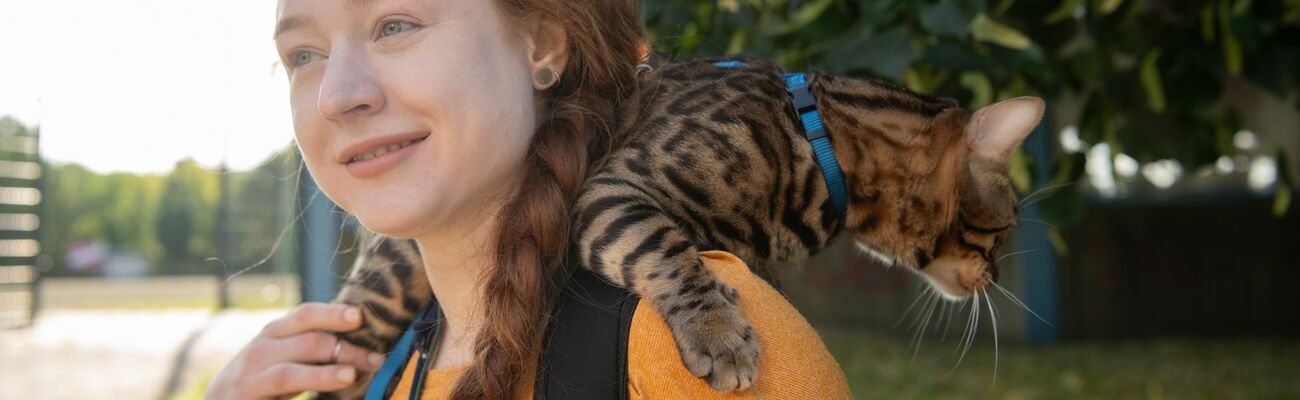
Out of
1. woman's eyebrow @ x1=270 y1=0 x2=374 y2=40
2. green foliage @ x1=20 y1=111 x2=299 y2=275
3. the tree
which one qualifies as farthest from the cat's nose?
the tree

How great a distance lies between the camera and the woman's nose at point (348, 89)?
4.64ft

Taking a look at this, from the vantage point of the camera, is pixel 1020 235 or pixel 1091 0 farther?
pixel 1020 235

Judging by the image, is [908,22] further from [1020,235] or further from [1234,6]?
[1020,235]

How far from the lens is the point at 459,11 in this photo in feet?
4.83

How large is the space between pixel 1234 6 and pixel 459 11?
177 centimetres

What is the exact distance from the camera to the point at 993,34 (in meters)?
1.98

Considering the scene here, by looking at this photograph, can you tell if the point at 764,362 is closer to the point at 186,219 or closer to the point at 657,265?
the point at 657,265

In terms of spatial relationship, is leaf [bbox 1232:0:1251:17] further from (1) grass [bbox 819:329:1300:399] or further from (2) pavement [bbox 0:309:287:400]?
(1) grass [bbox 819:329:1300:399]

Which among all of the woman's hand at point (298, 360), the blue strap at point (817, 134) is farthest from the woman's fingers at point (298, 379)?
the blue strap at point (817, 134)

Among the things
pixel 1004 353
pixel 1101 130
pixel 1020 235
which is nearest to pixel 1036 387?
pixel 1004 353

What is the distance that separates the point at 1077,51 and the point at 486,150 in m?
1.79

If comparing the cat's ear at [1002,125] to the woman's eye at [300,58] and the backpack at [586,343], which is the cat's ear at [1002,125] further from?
the woman's eye at [300,58]

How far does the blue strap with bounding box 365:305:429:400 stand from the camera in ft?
5.58

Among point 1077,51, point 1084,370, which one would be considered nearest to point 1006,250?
point 1084,370
